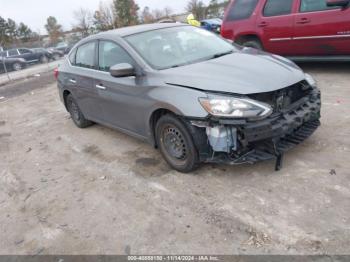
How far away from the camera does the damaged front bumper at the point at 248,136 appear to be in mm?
3277

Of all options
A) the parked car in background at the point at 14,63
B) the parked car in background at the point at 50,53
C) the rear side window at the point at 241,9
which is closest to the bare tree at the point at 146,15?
the parked car in background at the point at 50,53

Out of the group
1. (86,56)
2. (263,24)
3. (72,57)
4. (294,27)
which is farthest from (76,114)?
(294,27)

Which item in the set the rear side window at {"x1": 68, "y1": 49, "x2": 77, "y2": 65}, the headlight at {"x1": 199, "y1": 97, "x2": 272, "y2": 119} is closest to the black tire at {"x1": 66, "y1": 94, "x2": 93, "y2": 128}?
the rear side window at {"x1": 68, "y1": 49, "x2": 77, "y2": 65}

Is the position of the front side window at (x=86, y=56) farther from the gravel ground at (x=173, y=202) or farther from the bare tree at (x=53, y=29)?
the bare tree at (x=53, y=29)

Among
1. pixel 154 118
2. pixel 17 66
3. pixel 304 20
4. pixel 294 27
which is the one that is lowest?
pixel 17 66

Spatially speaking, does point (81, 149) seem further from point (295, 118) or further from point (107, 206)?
point (295, 118)

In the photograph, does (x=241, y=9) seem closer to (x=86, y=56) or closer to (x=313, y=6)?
(x=313, y=6)

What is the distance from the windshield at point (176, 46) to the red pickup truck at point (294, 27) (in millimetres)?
2823

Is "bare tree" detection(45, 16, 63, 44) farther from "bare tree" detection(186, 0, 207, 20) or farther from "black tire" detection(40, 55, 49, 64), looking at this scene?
"black tire" detection(40, 55, 49, 64)

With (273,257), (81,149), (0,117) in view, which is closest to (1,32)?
(0,117)

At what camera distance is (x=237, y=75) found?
3.53m

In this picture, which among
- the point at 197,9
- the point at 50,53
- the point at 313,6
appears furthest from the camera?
the point at 197,9

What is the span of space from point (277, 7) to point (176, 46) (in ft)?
13.0

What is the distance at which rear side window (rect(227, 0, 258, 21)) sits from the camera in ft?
25.5
